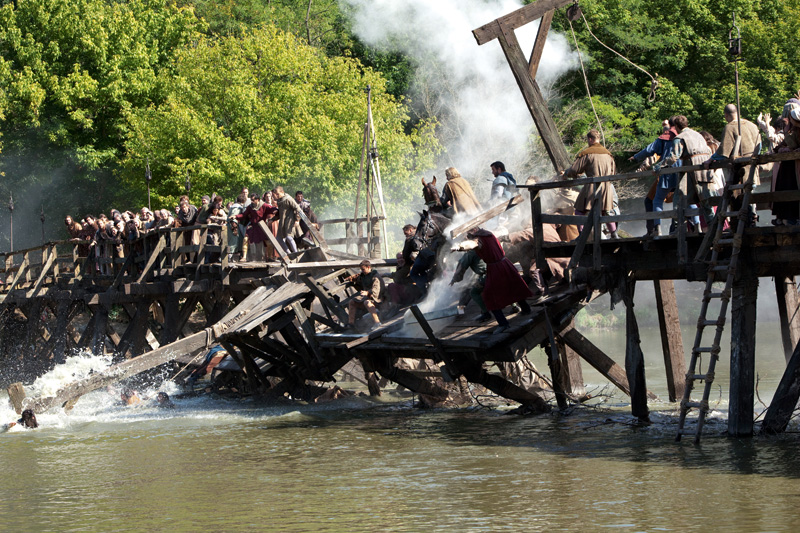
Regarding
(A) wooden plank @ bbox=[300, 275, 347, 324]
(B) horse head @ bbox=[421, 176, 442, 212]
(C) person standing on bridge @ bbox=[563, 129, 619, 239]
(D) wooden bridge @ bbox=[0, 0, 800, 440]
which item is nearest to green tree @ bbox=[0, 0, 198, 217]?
(D) wooden bridge @ bbox=[0, 0, 800, 440]

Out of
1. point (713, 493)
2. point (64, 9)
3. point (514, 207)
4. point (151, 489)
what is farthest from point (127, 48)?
point (713, 493)

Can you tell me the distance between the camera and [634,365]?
13195 mm

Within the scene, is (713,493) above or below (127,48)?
below

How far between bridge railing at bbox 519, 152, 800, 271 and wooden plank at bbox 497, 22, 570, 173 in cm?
175

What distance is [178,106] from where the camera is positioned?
33.9 metres

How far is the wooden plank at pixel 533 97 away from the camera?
1534 centimetres

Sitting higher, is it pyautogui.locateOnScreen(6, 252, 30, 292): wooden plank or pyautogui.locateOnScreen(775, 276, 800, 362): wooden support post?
pyautogui.locateOnScreen(6, 252, 30, 292): wooden plank

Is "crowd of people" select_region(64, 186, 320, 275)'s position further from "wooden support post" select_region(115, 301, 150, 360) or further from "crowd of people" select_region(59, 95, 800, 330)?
"wooden support post" select_region(115, 301, 150, 360)

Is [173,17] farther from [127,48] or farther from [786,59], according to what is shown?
[786,59]

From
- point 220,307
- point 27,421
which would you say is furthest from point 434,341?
point 220,307

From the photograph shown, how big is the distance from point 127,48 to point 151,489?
102 feet

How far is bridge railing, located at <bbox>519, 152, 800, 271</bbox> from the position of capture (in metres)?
11.2

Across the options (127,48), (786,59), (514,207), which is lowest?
(514,207)

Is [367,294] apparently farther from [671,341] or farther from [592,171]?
[671,341]
